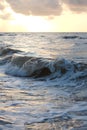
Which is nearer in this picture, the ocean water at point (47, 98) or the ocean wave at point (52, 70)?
the ocean water at point (47, 98)

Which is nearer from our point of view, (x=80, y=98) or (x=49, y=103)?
(x=49, y=103)

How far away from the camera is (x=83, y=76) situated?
37.6ft

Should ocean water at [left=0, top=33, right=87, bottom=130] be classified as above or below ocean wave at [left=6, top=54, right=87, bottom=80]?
below

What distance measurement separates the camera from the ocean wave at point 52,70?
39.7 feet

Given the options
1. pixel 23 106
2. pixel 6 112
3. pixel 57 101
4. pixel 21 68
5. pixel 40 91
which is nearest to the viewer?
pixel 6 112

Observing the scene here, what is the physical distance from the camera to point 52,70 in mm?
12969

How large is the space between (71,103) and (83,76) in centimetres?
Result: 420

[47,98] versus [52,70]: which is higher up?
[52,70]

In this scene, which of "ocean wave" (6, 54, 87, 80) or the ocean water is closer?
the ocean water

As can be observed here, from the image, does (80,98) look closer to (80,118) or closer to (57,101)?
(57,101)

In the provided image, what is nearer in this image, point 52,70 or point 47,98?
point 47,98

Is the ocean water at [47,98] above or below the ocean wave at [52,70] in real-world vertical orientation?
below

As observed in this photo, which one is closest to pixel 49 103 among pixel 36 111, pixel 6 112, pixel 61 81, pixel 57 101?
pixel 57 101

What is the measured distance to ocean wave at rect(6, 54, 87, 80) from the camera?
12.1 metres
